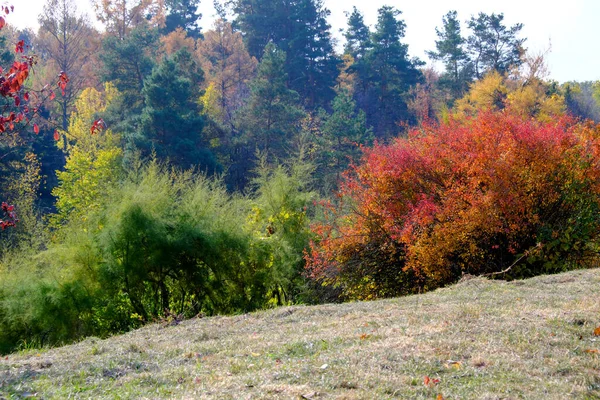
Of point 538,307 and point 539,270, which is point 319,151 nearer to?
point 539,270

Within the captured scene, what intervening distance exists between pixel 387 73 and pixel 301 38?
766 cm

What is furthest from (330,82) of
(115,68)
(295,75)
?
(115,68)

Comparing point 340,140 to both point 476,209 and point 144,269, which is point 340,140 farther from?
point 476,209

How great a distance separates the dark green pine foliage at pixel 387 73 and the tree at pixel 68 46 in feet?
69.4

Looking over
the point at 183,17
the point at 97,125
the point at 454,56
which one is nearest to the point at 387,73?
the point at 454,56

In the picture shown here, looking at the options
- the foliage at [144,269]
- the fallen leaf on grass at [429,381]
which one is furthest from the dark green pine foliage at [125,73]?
the fallen leaf on grass at [429,381]

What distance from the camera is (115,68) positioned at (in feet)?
126

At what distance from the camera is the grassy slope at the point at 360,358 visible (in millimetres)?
4629

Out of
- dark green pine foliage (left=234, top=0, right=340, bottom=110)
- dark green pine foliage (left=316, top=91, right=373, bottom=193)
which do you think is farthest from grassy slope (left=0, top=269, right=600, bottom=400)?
dark green pine foliage (left=234, top=0, right=340, bottom=110)

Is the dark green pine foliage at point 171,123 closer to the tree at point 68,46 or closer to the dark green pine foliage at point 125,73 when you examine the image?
the dark green pine foliage at point 125,73

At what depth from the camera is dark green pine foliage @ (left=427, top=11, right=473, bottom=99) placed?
49312 millimetres

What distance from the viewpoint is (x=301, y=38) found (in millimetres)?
47125

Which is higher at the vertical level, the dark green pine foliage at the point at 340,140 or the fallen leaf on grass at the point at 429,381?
the dark green pine foliage at the point at 340,140

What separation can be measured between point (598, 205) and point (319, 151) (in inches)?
1038
